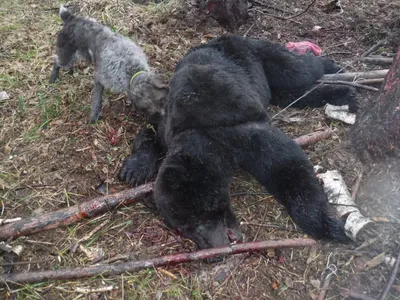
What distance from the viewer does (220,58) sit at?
3.99 meters

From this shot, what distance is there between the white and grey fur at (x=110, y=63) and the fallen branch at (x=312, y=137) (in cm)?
132

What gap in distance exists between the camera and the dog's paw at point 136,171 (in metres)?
3.81

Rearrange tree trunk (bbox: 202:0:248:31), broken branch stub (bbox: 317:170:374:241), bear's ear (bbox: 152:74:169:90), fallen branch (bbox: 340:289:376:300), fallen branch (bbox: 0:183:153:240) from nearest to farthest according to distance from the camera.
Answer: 1. fallen branch (bbox: 340:289:376:300)
2. broken branch stub (bbox: 317:170:374:241)
3. fallen branch (bbox: 0:183:153:240)
4. bear's ear (bbox: 152:74:169:90)
5. tree trunk (bbox: 202:0:248:31)

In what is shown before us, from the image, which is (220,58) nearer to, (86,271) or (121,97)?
(121,97)

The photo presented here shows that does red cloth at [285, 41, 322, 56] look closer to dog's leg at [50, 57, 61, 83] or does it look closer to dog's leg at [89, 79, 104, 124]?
dog's leg at [89, 79, 104, 124]

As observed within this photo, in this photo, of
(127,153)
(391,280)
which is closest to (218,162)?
(127,153)

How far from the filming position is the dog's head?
3.77m

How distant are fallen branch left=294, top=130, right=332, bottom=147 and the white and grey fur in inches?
51.9

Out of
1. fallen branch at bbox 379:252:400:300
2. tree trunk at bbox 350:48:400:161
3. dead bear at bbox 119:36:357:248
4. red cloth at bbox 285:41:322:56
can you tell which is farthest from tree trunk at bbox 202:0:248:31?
fallen branch at bbox 379:252:400:300

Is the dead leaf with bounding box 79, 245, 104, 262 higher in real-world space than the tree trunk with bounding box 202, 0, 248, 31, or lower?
lower

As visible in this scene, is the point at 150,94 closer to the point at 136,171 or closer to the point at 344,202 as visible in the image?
the point at 136,171

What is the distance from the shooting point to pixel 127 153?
4176mm

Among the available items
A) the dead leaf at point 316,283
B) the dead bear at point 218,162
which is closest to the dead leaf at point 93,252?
the dead bear at point 218,162

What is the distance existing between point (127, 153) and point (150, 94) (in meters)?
0.72
